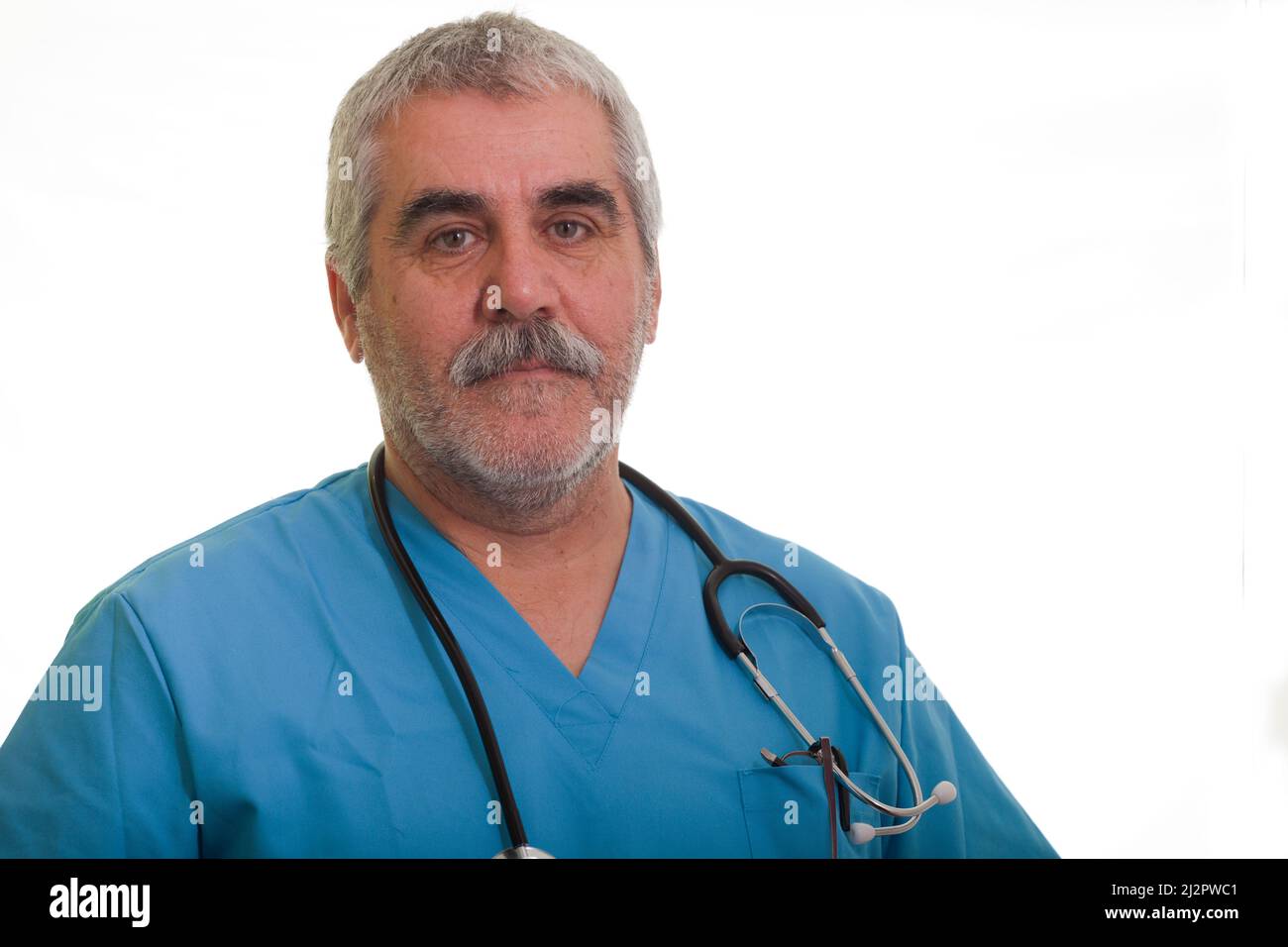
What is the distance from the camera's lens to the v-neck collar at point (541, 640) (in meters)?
0.83

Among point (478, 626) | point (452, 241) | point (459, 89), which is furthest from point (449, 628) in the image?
point (459, 89)

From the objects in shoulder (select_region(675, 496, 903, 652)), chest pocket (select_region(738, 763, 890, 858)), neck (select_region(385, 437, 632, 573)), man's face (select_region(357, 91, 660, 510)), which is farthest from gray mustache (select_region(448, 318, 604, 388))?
chest pocket (select_region(738, 763, 890, 858))

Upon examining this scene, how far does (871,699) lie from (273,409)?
567 millimetres

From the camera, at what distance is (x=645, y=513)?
99 centimetres

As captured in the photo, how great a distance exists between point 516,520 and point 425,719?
182 mm

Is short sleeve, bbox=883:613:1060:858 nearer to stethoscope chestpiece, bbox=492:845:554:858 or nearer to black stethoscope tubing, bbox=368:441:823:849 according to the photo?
black stethoscope tubing, bbox=368:441:823:849

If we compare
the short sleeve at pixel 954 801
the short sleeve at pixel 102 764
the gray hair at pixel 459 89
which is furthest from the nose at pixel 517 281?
the short sleeve at pixel 954 801

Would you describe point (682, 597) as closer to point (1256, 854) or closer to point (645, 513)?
point (645, 513)

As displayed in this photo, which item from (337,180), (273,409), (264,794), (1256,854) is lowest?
(1256,854)

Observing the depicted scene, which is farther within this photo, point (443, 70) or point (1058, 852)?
point (1058, 852)

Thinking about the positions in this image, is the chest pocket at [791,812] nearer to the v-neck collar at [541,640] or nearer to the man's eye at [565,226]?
the v-neck collar at [541,640]

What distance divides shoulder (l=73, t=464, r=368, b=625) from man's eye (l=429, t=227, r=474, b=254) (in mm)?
224

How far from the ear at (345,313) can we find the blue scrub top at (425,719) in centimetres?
11
